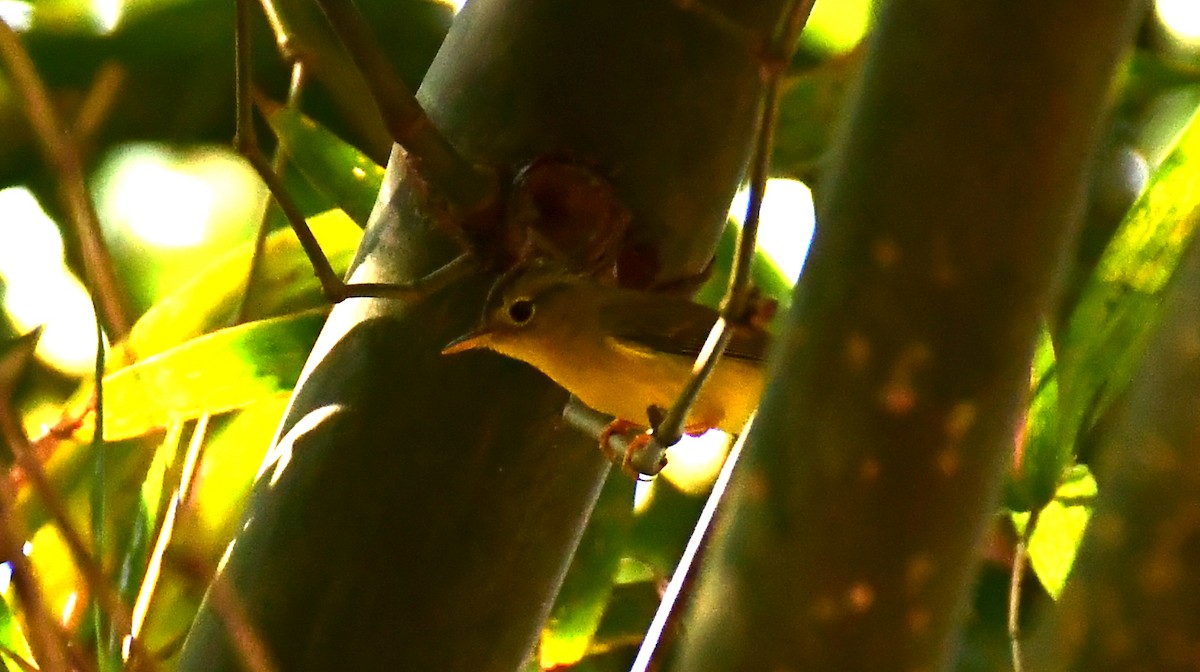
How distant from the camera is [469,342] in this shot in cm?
85

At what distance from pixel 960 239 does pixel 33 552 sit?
0.98m

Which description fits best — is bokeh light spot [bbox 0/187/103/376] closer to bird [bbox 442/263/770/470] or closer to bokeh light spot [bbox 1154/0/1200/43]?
bird [bbox 442/263/770/470]

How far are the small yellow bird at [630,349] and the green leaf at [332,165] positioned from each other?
15 centimetres

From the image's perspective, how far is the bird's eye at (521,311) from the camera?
3.13 ft

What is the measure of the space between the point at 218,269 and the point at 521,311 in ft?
1.06

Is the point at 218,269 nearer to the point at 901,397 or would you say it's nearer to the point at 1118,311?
the point at 1118,311

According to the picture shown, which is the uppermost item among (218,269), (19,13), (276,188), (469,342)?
(19,13)

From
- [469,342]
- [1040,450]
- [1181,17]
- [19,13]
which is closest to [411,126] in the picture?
[469,342]

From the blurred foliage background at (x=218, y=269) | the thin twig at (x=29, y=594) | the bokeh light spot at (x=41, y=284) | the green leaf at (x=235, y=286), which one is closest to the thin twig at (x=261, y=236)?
the blurred foliage background at (x=218, y=269)

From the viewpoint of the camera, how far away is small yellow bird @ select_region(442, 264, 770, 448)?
110 centimetres

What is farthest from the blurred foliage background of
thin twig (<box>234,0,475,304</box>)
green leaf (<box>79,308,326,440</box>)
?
thin twig (<box>234,0,475,304</box>)

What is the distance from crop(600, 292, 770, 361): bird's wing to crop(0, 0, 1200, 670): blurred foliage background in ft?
0.16

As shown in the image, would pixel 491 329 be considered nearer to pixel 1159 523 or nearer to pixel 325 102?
pixel 1159 523

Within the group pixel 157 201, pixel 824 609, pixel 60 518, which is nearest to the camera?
pixel 824 609
